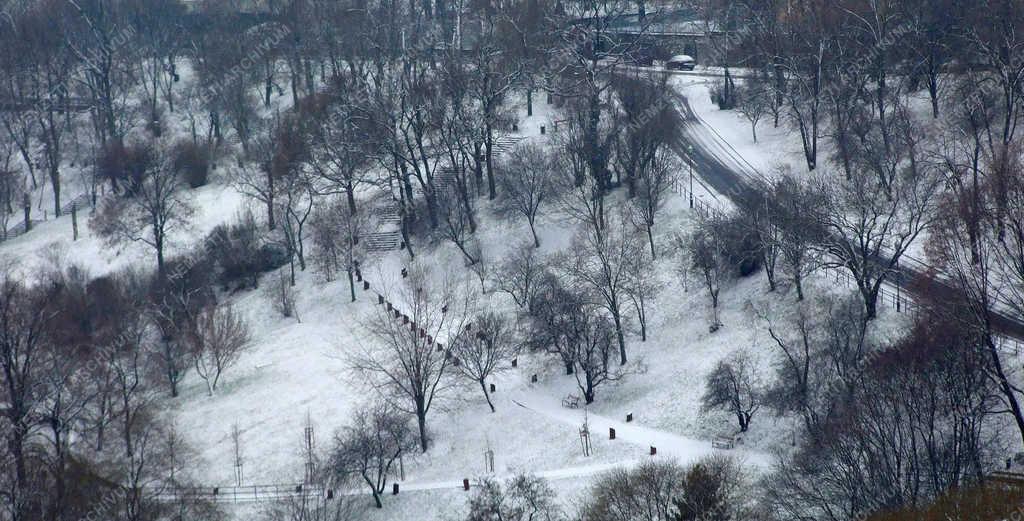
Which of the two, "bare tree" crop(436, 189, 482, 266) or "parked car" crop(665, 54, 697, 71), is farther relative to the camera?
"parked car" crop(665, 54, 697, 71)

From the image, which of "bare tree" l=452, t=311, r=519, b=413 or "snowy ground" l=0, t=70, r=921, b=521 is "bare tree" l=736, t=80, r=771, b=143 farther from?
"bare tree" l=452, t=311, r=519, b=413

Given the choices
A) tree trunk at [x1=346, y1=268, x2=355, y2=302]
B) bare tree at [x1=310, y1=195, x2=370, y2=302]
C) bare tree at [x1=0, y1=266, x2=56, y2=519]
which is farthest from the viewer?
bare tree at [x1=310, y1=195, x2=370, y2=302]

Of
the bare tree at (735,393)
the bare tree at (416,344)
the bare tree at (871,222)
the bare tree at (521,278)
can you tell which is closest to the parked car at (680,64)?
the bare tree at (871,222)

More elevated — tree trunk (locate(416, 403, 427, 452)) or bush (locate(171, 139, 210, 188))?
bush (locate(171, 139, 210, 188))

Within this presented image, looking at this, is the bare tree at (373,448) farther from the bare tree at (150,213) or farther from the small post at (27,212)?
the small post at (27,212)

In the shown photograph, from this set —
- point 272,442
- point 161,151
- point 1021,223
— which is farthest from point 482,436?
point 161,151

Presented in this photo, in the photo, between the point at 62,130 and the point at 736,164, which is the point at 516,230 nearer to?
the point at 736,164

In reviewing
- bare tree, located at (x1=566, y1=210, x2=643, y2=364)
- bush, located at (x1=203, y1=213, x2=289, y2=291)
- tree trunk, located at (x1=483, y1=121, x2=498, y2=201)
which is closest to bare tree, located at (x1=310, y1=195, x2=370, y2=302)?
bush, located at (x1=203, y1=213, x2=289, y2=291)
